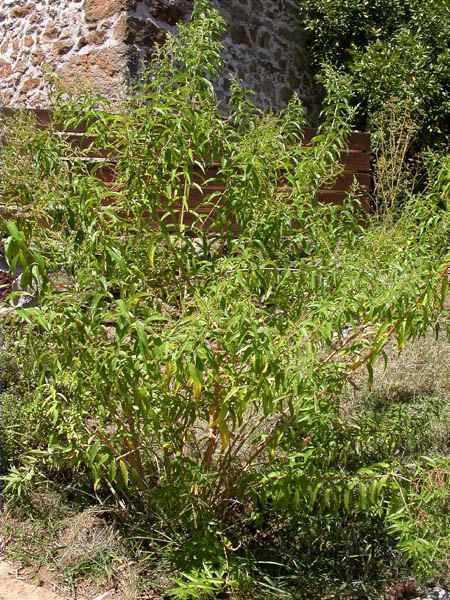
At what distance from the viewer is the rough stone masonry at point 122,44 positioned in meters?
7.82

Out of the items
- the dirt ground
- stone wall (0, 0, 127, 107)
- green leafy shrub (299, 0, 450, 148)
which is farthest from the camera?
green leafy shrub (299, 0, 450, 148)

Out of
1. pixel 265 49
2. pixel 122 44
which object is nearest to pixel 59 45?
pixel 122 44

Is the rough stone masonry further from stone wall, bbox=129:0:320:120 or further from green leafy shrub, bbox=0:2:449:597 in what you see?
green leafy shrub, bbox=0:2:449:597

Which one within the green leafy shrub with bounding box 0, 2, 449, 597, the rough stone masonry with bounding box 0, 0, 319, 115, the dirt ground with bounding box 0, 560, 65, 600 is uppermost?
the rough stone masonry with bounding box 0, 0, 319, 115

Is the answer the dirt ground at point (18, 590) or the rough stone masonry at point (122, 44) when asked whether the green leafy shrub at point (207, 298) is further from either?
the rough stone masonry at point (122, 44)

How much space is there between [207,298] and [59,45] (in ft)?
19.6

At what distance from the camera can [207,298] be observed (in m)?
3.19

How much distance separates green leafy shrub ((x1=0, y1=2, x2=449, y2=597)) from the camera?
3061 mm

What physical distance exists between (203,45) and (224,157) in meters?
0.49

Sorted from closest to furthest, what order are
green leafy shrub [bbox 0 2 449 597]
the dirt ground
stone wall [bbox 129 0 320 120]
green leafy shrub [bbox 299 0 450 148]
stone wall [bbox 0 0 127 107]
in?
→ green leafy shrub [bbox 0 2 449 597]
the dirt ground
stone wall [bbox 0 0 127 107]
stone wall [bbox 129 0 320 120]
green leafy shrub [bbox 299 0 450 148]

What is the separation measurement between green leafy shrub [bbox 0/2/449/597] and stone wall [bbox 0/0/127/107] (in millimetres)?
3782

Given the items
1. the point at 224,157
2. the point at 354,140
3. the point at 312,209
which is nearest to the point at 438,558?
the point at 312,209

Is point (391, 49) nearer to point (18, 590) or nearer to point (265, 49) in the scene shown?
point (265, 49)

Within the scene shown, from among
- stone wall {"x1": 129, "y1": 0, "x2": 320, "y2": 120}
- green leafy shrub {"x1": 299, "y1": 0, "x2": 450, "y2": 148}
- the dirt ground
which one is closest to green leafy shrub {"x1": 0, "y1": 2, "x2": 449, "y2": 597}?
the dirt ground
